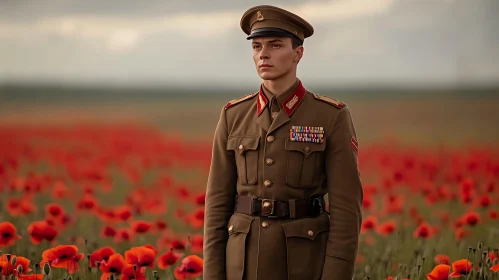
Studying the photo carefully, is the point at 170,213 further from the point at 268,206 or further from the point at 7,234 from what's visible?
the point at 268,206

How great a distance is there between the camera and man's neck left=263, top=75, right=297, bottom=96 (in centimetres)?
219

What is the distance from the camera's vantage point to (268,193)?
2.16m

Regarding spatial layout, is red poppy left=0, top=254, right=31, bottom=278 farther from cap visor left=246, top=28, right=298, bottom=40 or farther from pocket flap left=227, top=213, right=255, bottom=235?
cap visor left=246, top=28, right=298, bottom=40

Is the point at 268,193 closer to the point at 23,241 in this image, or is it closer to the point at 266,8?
the point at 266,8

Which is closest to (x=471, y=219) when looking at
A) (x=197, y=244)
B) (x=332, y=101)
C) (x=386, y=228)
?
(x=386, y=228)

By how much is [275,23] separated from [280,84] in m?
0.18

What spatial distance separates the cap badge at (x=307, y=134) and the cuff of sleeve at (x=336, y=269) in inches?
13.9

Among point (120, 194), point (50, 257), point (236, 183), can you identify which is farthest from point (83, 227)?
point (236, 183)

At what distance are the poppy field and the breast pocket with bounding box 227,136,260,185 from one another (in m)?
0.69

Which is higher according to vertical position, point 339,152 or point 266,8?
point 266,8

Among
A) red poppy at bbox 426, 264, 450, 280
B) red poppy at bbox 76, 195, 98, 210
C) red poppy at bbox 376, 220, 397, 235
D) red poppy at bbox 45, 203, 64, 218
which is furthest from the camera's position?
red poppy at bbox 76, 195, 98, 210

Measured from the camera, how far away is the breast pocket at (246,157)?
218 centimetres

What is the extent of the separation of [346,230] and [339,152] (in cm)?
23

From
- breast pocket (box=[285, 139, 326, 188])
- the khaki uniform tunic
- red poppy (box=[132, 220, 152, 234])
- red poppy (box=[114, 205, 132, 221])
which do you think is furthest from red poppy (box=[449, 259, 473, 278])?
red poppy (box=[114, 205, 132, 221])
